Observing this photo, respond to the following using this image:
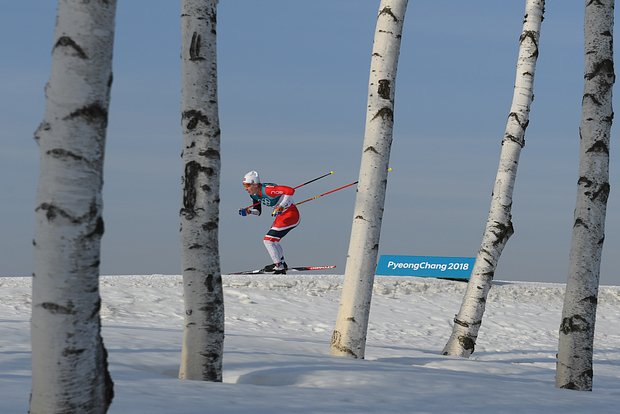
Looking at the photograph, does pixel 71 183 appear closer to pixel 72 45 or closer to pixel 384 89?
pixel 72 45

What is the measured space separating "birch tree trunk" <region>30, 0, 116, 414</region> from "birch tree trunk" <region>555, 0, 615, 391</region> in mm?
5047

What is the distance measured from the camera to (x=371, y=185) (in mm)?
9281

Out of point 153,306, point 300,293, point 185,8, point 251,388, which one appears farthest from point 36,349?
point 300,293

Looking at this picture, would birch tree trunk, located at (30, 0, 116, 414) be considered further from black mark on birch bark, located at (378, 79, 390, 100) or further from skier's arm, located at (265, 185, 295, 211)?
skier's arm, located at (265, 185, 295, 211)

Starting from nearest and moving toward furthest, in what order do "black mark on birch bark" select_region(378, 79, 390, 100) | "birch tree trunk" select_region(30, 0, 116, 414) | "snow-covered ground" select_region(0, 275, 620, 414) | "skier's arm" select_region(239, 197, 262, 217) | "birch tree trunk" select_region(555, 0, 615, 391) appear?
1. "birch tree trunk" select_region(30, 0, 116, 414)
2. "snow-covered ground" select_region(0, 275, 620, 414)
3. "birch tree trunk" select_region(555, 0, 615, 391)
4. "black mark on birch bark" select_region(378, 79, 390, 100)
5. "skier's arm" select_region(239, 197, 262, 217)

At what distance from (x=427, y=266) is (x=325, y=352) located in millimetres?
9203

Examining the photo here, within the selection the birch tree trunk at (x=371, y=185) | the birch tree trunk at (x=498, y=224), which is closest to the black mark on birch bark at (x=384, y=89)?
the birch tree trunk at (x=371, y=185)

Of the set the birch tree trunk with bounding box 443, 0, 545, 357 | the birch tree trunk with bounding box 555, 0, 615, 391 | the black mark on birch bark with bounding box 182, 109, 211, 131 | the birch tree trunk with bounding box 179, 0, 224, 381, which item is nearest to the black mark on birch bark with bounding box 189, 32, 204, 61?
the birch tree trunk with bounding box 179, 0, 224, 381

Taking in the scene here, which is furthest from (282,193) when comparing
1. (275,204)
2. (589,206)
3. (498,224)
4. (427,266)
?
(589,206)

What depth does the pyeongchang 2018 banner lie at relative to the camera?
60.7 feet

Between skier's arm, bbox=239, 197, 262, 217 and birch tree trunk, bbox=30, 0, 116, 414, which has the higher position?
skier's arm, bbox=239, 197, 262, 217

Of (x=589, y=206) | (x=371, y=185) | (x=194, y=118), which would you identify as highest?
(x=194, y=118)

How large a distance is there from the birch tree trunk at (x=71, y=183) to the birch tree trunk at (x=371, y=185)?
203 inches

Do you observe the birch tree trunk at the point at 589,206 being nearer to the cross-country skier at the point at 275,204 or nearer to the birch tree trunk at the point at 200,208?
the birch tree trunk at the point at 200,208
